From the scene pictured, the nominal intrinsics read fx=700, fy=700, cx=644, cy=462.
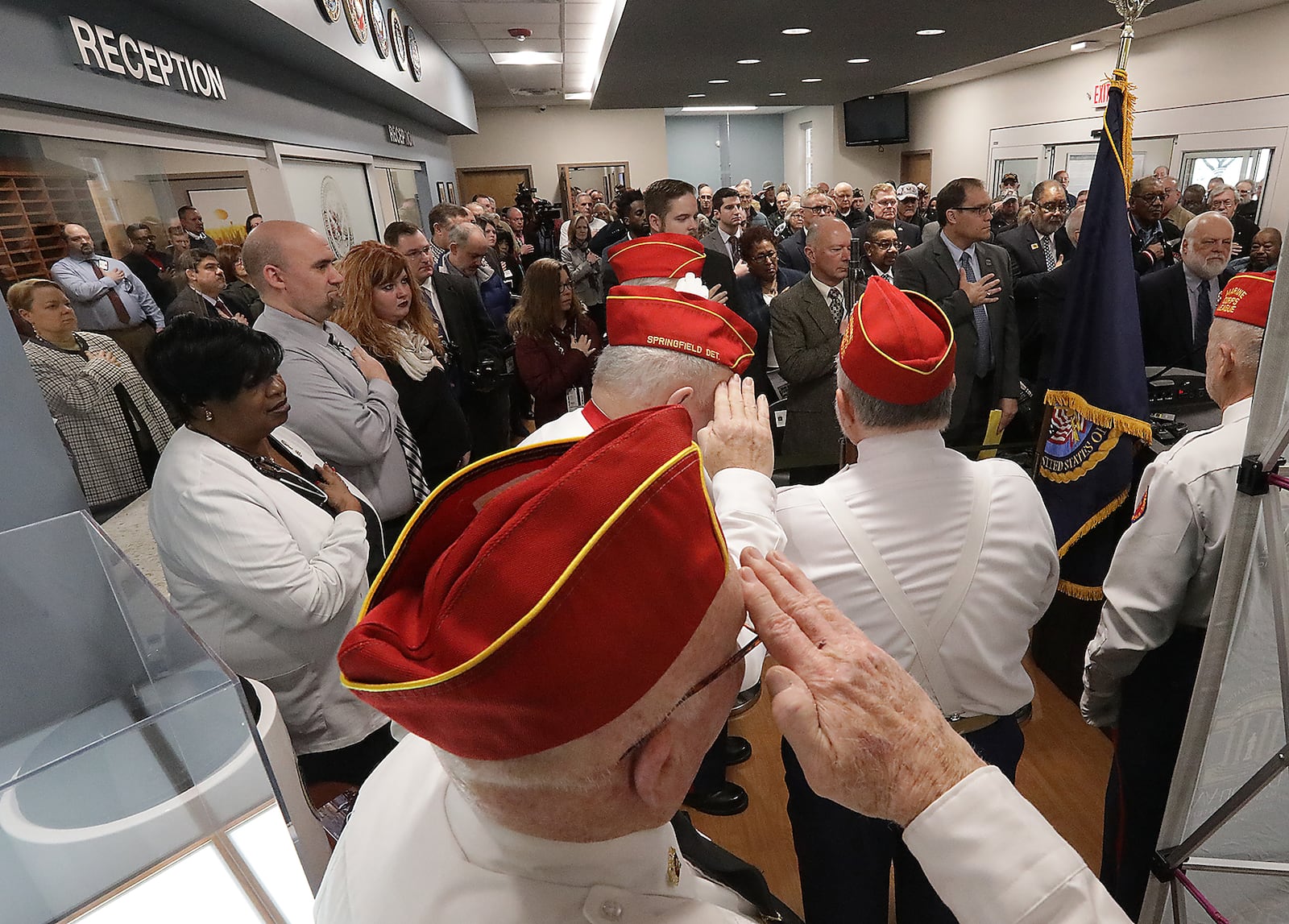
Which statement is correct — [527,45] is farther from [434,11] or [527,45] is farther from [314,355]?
[314,355]

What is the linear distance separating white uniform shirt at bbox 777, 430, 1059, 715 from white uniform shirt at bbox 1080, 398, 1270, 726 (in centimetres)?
32

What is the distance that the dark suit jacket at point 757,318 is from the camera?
414 centimetres

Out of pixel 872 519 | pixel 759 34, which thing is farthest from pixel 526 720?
pixel 759 34

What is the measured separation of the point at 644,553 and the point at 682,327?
123 centimetres

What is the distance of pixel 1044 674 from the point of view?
9.85 feet

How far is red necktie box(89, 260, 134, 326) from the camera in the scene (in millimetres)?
2293

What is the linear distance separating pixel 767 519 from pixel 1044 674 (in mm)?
2350

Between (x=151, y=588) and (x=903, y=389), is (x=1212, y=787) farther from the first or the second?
(x=151, y=588)

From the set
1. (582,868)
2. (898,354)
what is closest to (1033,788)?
(898,354)

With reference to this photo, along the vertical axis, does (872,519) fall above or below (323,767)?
above

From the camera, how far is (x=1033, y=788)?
2422 millimetres

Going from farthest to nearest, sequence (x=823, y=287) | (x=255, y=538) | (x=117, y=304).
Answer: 1. (x=823, y=287)
2. (x=117, y=304)
3. (x=255, y=538)

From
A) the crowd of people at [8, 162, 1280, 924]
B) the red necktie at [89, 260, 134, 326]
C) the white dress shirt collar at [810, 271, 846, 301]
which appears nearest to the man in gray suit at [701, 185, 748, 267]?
the crowd of people at [8, 162, 1280, 924]

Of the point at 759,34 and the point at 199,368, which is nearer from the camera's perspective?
the point at 199,368
